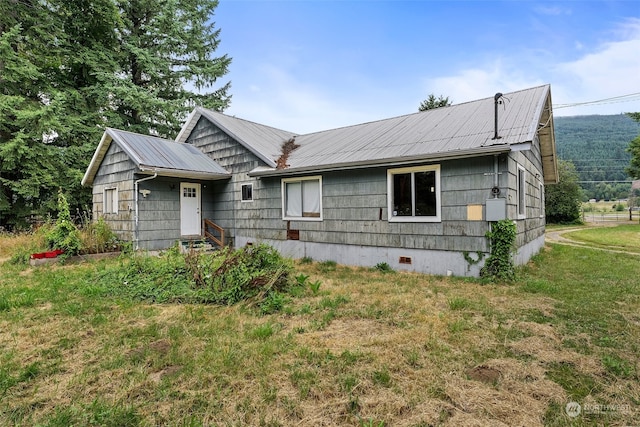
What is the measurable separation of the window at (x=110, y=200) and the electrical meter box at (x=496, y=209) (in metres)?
10.9

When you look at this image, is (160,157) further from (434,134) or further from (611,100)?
(611,100)

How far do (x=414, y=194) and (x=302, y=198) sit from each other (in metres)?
3.42

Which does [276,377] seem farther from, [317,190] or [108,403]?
[317,190]

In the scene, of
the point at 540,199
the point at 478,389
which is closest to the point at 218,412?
the point at 478,389

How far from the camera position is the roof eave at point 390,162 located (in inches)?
243

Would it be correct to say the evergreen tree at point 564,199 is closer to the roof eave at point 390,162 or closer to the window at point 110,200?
the roof eave at point 390,162

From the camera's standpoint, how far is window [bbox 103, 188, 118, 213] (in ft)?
34.4

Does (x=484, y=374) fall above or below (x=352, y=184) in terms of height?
below

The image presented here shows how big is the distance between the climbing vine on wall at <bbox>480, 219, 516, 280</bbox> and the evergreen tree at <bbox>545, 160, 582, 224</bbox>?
23879mm

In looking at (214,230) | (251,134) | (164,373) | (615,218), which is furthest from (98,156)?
(615,218)

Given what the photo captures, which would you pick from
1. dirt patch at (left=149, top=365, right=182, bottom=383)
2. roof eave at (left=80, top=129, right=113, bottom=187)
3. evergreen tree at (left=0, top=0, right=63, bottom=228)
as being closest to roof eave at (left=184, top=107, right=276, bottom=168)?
roof eave at (left=80, top=129, right=113, bottom=187)

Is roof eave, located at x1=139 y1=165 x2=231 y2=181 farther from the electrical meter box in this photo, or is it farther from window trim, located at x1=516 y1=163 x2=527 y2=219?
window trim, located at x1=516 y1=163 x2=527 y2=219

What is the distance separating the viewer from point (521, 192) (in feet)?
25.9

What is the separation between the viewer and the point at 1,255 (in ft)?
31.3
